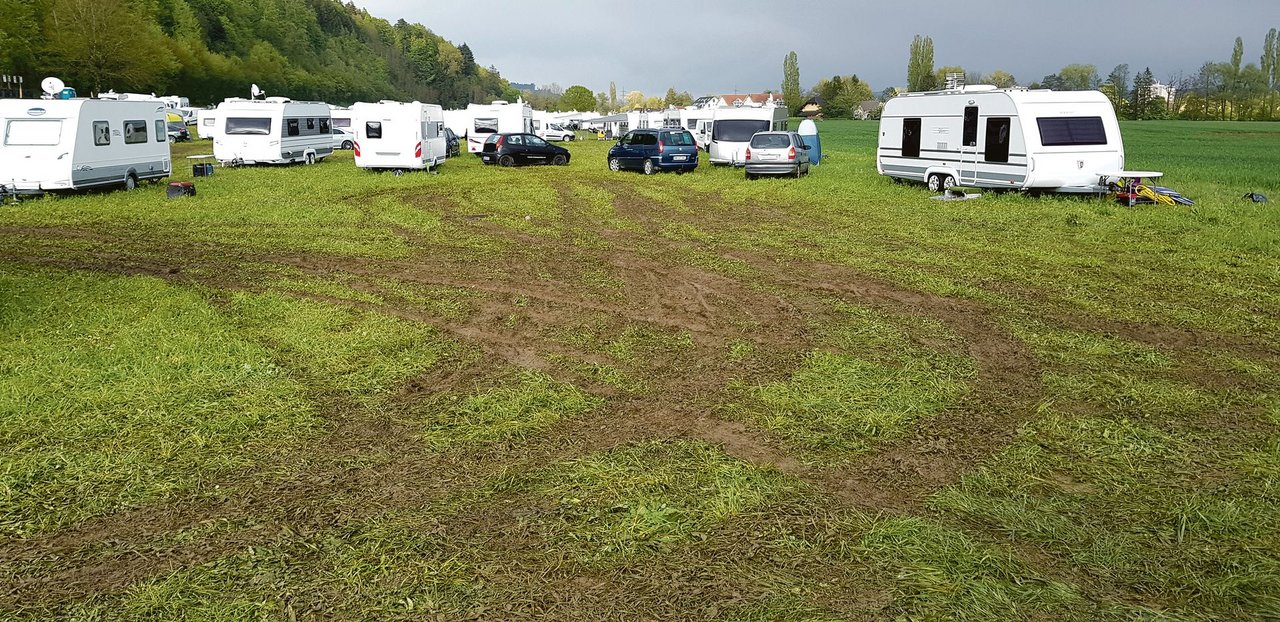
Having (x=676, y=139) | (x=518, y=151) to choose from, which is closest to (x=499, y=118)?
(x=518, y=151)

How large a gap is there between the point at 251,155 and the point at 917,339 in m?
26.0

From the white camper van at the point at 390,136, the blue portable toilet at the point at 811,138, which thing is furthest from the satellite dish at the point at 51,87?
the blue portable toilet at the point at 811,138

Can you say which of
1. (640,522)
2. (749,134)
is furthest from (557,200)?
(640,522)

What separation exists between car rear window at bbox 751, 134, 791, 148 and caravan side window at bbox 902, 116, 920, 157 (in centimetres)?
384

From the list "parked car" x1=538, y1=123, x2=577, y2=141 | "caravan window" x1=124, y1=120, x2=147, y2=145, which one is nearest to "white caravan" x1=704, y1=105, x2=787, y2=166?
"caravan window" x1=124, y1=120, x2=147, y2=145

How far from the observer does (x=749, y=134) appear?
29922mm

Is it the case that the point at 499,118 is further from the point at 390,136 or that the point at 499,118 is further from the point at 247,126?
the point at 390,136

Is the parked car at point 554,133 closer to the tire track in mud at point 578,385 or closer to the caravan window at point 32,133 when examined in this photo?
the caravan window at point 32,133

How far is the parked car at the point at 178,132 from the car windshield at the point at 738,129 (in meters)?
35.0

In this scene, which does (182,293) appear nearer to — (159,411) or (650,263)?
(159,411)

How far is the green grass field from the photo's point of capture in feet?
13.0

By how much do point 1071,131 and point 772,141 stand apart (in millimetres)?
8548

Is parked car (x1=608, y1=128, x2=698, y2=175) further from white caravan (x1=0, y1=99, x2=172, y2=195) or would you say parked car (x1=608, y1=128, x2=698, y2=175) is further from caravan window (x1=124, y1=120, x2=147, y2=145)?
white caravan (x1=0, y1=99, x2=172, y2=195)

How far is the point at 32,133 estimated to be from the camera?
18.4 meters
